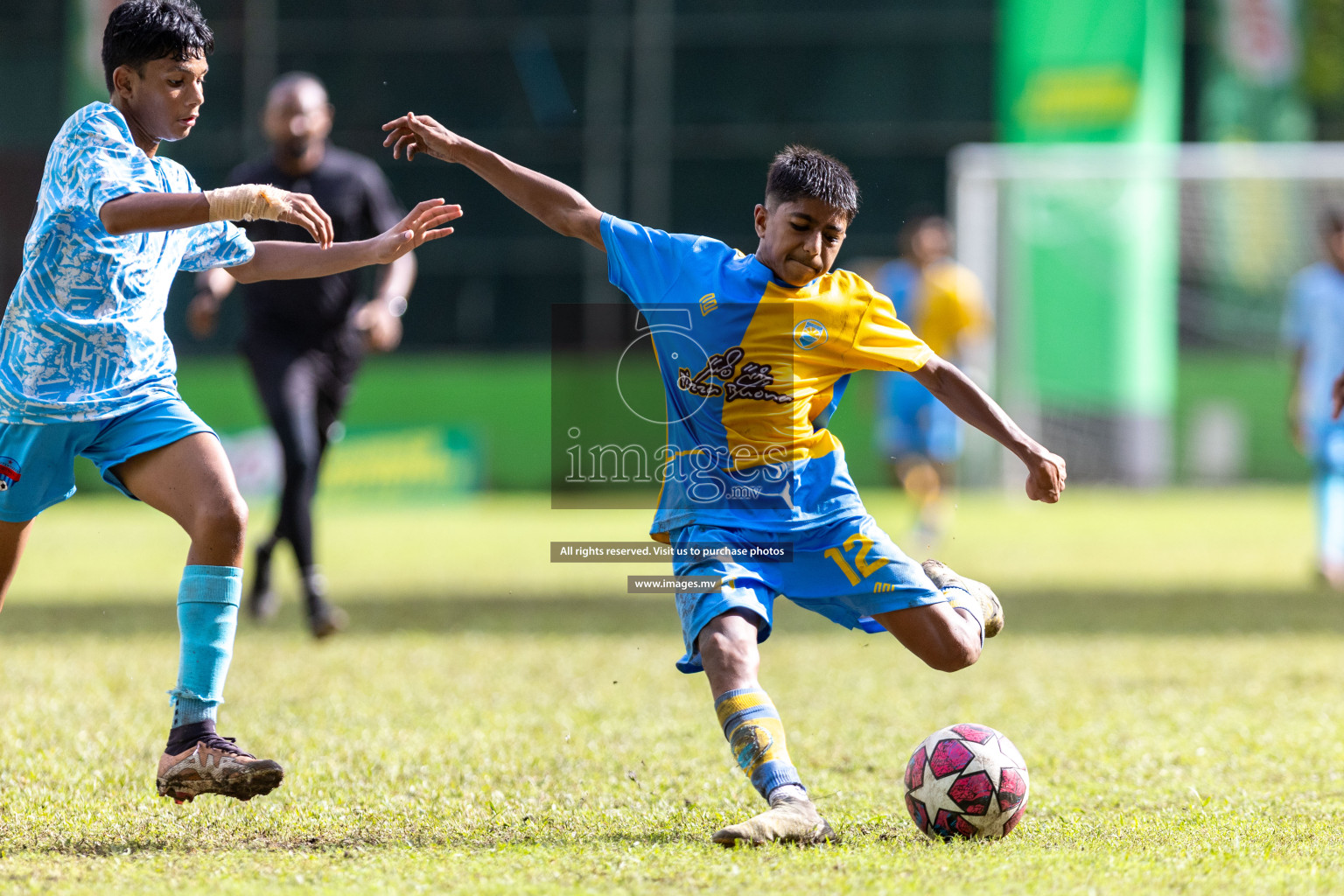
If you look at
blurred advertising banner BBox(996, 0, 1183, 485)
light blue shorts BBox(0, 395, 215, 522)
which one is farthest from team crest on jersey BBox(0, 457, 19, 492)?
blurred advertising banner BBox(996, 0, 1183, 485)

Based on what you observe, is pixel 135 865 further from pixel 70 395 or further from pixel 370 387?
pixel 370 387

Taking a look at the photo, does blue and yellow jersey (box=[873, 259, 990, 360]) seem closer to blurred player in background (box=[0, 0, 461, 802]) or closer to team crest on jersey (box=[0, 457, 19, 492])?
blurred player in background (box=[0, 0, 461, 802])

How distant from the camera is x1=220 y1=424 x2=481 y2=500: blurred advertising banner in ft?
56.4

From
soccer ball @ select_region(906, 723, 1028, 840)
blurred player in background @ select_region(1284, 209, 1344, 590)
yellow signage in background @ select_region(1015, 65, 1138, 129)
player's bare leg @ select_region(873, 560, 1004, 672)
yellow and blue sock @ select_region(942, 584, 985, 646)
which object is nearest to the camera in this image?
soccer ball @ select_region(906, 723, 1028, 840)

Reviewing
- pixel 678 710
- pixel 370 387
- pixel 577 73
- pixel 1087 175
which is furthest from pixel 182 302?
pixel 678 710

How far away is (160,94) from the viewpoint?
3646mm

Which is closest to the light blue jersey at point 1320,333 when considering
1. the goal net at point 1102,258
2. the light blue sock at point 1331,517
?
the light blue sock at point 1331,517

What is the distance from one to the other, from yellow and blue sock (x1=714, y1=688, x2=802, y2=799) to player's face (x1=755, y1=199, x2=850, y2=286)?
1.06 metres

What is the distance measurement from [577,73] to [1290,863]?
19.7 m

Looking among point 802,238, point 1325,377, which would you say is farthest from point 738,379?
point 1325,377

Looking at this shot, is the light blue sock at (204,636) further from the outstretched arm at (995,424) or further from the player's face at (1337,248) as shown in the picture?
the player's face at (1337,248)

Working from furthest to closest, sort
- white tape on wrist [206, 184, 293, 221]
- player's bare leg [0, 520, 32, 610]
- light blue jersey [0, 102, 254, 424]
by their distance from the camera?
1. player's bare leg [0, 520, 32, 610]
2. light blue jersey [0, 102, 254, 424]
3. white tape on wrist [206, 184, 293, 221]

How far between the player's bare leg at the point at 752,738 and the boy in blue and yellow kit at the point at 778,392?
0.25ft

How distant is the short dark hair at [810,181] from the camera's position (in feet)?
12.5
